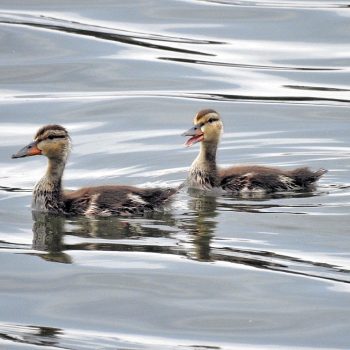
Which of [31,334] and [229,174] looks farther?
[229,174]

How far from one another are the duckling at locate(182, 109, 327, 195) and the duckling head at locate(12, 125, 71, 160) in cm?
150

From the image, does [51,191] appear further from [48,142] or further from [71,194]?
[48,142]

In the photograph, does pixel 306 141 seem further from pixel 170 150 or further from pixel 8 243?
pixel 8 243

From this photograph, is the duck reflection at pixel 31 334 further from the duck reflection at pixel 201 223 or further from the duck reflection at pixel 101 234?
the duck reflection at pixel 201 223

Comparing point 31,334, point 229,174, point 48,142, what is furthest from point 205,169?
point 31,334

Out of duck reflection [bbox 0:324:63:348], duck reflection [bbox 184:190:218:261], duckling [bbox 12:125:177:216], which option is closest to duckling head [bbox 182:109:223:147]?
duck reflection [bbox 184:190:218:261]

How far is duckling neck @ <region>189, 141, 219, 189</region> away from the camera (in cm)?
1387

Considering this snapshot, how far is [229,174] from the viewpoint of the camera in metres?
13.7

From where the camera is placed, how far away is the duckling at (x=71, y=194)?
1270 centimetres

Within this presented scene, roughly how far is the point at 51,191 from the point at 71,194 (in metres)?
0.18

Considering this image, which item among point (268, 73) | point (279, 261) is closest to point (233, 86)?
point (268, 73)

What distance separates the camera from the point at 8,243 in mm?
11867

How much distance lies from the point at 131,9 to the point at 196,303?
1339 cm

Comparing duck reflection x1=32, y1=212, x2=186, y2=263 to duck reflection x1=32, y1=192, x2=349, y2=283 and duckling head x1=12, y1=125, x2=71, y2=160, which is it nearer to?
duck reflection x1=32, y1=192, x2=349, y2=283
